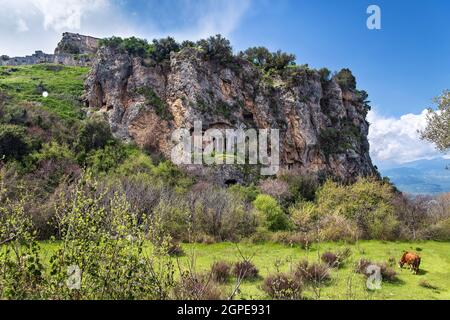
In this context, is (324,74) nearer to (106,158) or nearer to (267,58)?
(267,58)

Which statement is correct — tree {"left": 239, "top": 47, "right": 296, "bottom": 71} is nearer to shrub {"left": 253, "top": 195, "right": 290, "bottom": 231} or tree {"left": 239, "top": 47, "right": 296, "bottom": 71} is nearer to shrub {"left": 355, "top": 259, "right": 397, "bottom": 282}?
shrub {"left": 253, "top": 195, "right": 290, "bottom": 231}

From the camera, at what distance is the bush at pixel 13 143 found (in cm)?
2970

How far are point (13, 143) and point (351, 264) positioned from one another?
28.7m

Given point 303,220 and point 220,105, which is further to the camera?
point 220,105

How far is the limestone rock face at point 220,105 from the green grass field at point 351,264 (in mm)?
20822

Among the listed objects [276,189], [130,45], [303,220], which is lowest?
[303,220]

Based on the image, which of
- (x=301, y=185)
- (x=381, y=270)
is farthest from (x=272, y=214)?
(x=301, y=185)

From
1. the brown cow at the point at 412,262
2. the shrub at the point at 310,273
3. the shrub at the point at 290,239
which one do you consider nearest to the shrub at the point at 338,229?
the shrub at the point at 290,239

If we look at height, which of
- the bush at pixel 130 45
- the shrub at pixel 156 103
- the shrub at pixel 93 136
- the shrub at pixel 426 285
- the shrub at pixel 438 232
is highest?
the bush at pixel 130 45

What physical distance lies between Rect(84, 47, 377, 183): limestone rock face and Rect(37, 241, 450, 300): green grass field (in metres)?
20.8

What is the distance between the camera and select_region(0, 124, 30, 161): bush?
29.7m

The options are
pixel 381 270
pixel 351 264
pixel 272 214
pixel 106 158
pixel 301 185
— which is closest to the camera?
pixel 381 270

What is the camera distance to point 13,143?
30.4 metres

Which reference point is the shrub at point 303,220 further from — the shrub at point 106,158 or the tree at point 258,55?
the tree at point 258,55
